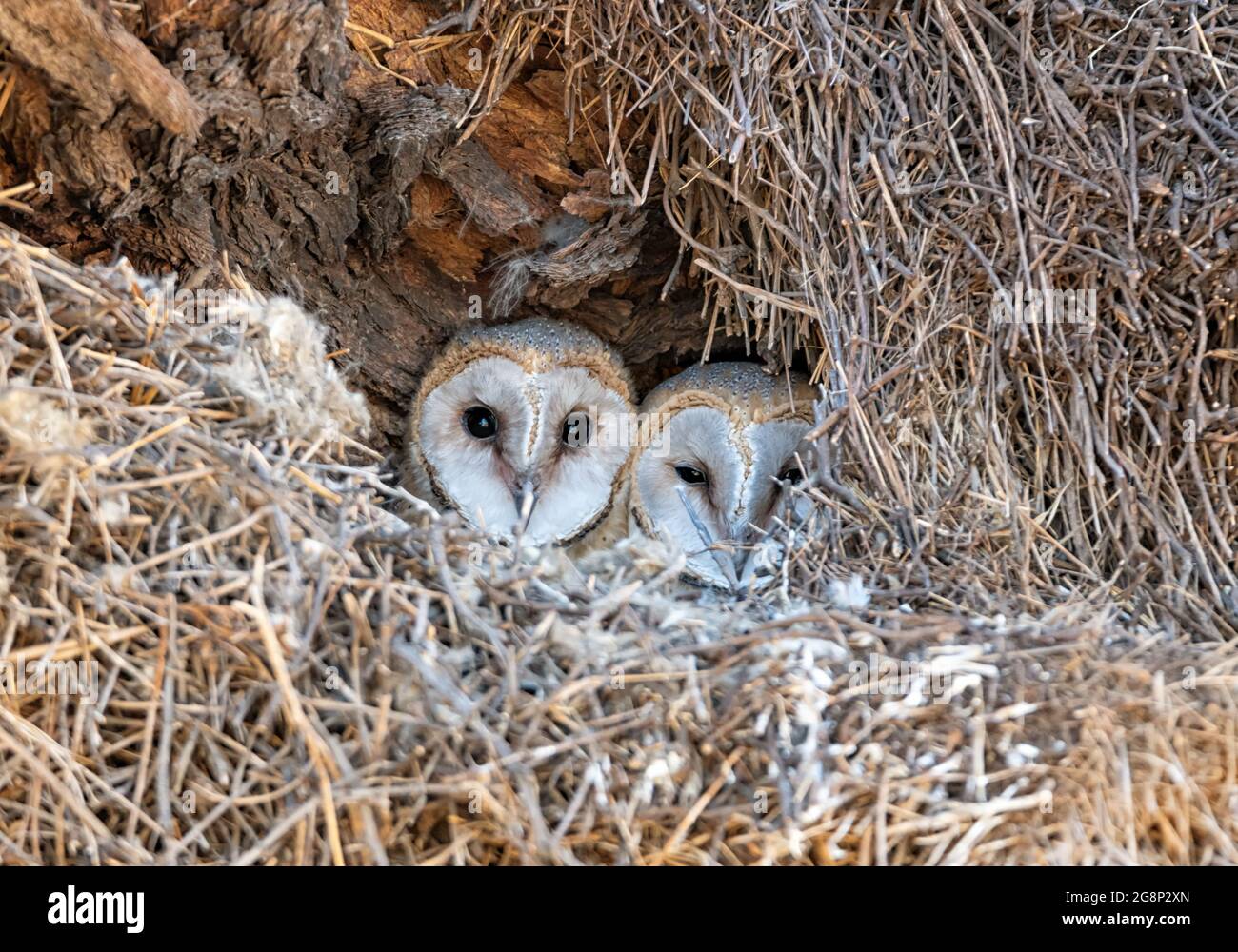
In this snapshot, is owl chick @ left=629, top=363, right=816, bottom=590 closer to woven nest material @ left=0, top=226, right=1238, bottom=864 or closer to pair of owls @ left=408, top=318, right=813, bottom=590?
pair of owls @ left=408, top=318, right=813, bottom=590

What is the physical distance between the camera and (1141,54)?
2.60 meters

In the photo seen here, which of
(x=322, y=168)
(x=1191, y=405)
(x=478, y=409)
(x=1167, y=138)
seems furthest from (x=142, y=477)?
(x=1167, y=138)

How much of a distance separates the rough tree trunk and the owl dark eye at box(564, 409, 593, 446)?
0.96 feet

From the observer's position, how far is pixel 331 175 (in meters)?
2.84

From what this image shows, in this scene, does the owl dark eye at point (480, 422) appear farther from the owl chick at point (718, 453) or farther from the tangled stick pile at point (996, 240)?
the tangled stick pile at point (996, 240)

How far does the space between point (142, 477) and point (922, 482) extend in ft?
5.28

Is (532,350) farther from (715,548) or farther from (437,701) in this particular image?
(437,701)

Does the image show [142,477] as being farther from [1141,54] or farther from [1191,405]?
[1141,54]

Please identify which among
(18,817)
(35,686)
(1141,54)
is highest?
(1141,54)

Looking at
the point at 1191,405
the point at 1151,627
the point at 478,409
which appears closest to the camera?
the point at 1151,627

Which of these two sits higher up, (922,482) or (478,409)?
(478,409)

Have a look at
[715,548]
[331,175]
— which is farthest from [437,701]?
[331,175]

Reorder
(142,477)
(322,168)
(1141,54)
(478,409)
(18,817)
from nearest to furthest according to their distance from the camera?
(18,817) → (142,477) → (1141,54) → (322,168) → (478,409)

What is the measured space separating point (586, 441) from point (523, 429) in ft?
0.76
